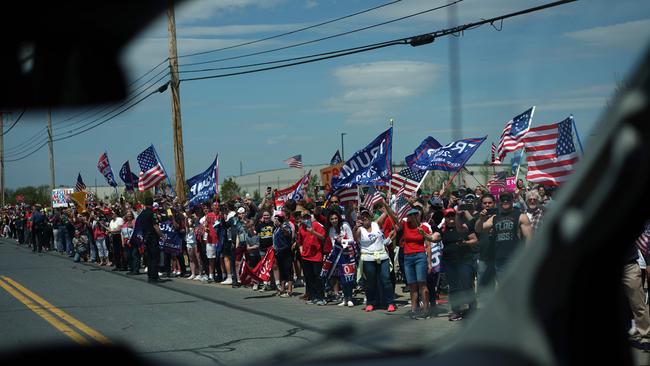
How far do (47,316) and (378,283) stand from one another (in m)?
5.37

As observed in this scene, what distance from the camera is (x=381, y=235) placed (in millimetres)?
13469

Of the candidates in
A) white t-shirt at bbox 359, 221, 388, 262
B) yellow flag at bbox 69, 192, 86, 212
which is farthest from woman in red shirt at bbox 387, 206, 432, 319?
yellow flag at bbox 69, 192, 86, 212

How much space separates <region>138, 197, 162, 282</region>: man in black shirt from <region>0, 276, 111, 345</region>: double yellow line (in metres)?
3.06

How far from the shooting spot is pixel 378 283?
43.0ft

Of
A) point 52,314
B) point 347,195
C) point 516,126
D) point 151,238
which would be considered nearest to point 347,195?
point 347,195

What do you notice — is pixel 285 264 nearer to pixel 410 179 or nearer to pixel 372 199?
pixel 372 199

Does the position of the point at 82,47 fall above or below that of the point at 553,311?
above

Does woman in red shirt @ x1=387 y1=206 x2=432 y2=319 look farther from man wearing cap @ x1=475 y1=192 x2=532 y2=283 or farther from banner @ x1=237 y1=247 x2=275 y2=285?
man wearing cap @ x1=475 y1=192 x2=532 y2=283

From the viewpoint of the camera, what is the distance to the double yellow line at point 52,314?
9.75m

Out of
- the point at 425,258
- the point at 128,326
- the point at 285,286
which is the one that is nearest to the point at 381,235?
the point at 425,258

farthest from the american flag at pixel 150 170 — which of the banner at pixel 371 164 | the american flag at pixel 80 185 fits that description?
the american flag at pixel 80 185

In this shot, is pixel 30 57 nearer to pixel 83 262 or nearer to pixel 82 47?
pixel 82 47

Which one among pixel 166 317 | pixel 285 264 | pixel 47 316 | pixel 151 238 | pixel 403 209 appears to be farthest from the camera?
pixel 151 238

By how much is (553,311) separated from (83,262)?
27916mm
